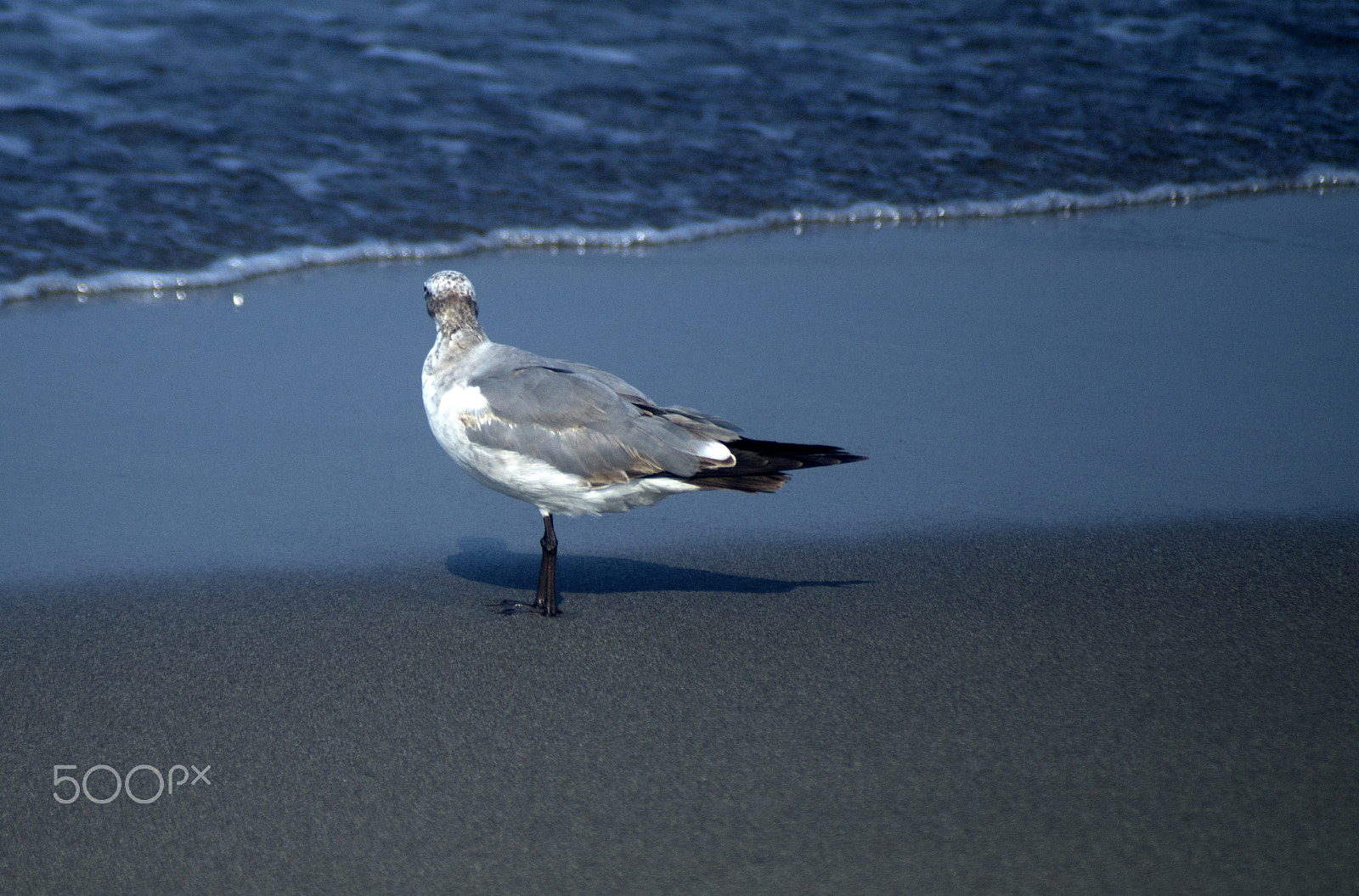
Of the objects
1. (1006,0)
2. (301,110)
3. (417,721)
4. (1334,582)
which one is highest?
(1006,0)

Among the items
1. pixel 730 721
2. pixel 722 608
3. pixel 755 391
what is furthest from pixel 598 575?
pixel 755 391

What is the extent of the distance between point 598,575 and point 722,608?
482 millimetres

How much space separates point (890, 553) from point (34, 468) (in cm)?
296

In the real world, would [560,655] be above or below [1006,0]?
below

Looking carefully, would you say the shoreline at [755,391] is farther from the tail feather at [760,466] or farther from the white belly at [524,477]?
the tail feather at [760,466]

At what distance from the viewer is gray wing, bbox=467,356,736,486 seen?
355 cm

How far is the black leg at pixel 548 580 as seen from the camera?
3645mm

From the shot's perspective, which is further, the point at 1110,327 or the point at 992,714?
the point at 1110,327

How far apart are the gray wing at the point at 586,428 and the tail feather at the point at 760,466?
4cm

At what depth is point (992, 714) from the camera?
3018mm

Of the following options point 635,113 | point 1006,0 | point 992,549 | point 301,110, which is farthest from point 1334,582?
point 1006,0

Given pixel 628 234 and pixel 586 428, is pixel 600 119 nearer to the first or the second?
pixel 628 234

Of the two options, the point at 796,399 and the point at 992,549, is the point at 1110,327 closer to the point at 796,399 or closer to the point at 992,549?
the point at 796,399

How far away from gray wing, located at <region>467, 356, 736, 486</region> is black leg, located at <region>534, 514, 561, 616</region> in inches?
11.0
